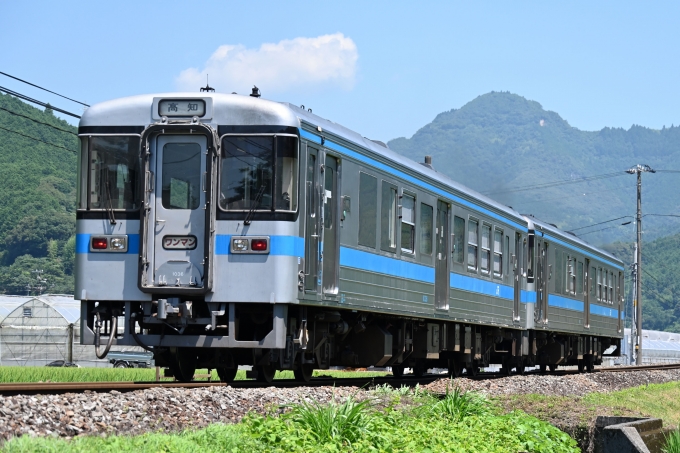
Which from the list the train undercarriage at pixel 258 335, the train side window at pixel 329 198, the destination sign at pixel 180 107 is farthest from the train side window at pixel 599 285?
the destination sign at pixel 180 107

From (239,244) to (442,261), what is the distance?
6244mm

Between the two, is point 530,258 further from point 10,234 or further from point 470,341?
point 10,234

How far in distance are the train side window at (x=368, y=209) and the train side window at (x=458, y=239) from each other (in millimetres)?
3841

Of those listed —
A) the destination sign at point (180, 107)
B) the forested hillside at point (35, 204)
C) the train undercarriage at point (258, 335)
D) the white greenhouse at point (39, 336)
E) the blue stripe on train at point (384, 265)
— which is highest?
the forested hillside at point (35, 204)

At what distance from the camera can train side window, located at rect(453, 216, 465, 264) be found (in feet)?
58.6

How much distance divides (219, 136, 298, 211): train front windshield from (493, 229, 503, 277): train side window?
9.33 metres

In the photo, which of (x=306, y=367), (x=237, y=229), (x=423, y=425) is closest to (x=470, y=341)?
(x=306, y=367)

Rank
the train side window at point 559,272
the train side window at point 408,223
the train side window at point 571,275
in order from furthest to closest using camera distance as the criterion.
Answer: the train side window at point 571,275, the train side window at point 559,272, the train side window at point 408,223

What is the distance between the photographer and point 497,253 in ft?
67.8

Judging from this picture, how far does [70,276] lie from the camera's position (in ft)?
293

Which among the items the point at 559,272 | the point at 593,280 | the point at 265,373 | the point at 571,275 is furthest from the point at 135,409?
the point at 593,280

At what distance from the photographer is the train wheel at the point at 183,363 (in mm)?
12795

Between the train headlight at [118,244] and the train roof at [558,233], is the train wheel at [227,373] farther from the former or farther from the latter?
the train roof at [558,233]

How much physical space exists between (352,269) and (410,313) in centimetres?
248
